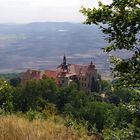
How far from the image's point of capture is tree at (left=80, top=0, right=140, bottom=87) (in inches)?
330

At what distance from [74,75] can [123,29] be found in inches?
4846

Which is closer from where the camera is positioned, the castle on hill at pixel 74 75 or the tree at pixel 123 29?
the tree at pixel 123 29

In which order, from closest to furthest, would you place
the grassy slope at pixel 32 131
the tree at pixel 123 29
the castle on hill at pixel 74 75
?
the grassy slope at pixel 32 131 < the tree at pixel 123 29 < the castle on hill at pixel 74 75

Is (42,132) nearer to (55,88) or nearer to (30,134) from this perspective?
(30,134)

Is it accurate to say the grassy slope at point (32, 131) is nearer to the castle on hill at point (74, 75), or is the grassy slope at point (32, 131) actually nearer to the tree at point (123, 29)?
the tree at point (123, 29)

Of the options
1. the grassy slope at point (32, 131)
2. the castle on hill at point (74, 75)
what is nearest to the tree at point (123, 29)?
the grassy slope at point (32, 131)

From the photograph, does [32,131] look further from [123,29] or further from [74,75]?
[74,75]

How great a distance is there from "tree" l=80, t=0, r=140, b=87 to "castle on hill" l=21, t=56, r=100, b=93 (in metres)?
109

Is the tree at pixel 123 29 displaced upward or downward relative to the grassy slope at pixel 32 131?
upward

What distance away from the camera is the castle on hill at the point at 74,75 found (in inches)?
4788

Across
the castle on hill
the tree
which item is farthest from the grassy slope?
the castle on hill

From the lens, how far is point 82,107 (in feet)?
264

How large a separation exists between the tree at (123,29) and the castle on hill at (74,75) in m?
109

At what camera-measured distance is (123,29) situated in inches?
337
